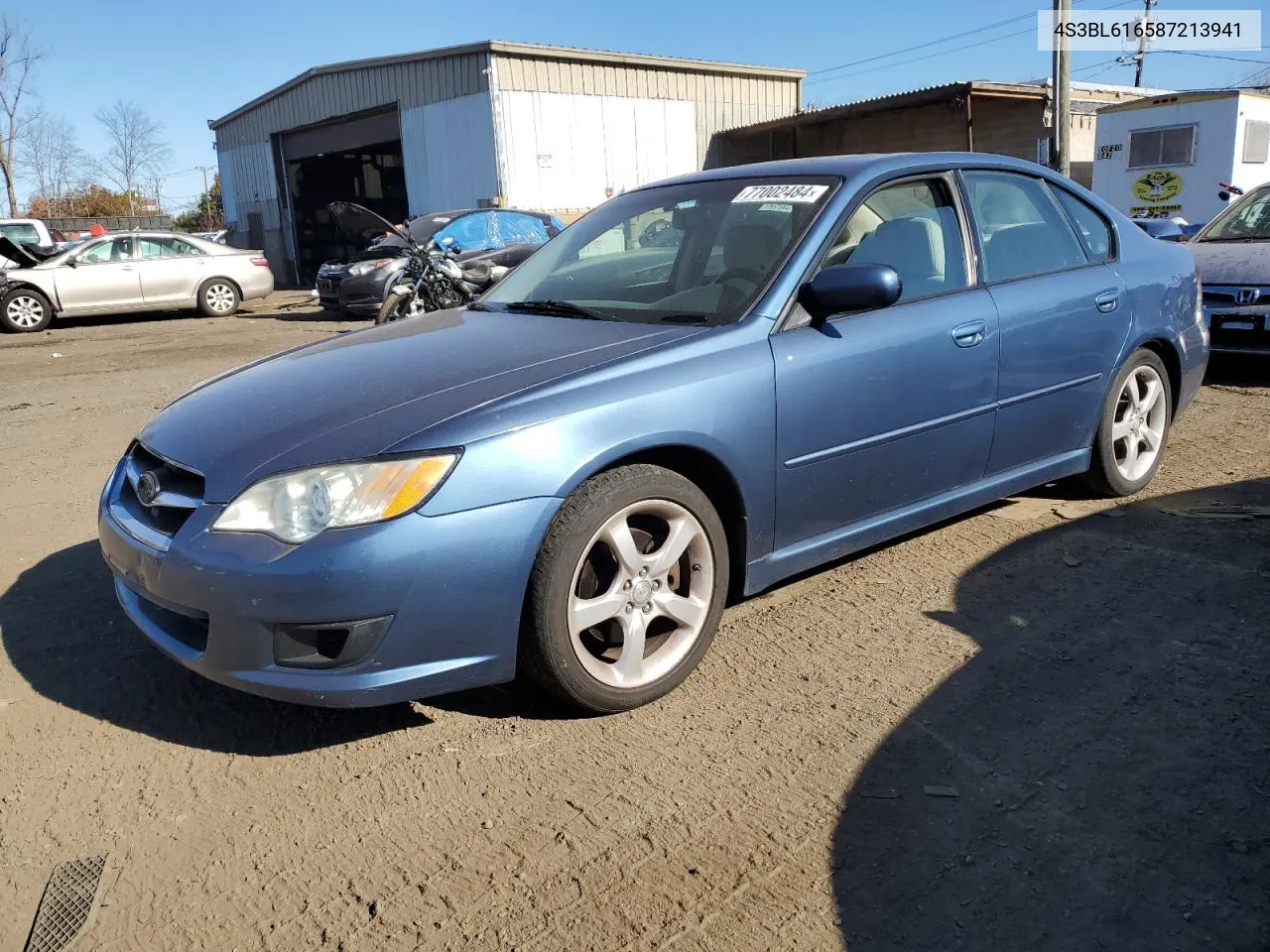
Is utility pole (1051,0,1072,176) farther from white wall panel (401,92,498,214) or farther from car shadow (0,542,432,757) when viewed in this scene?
car shadow (0,542,432,757)

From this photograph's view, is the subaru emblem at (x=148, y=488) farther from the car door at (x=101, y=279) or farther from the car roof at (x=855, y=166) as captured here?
the car door at (x=101, y=279)

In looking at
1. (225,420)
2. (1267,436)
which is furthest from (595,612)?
(1267,436)

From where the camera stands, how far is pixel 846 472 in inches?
134

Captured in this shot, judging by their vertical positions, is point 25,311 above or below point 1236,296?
below

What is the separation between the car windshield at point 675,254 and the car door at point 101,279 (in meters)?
13.4

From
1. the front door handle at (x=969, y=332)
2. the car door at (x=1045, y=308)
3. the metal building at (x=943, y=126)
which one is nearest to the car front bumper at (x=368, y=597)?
the front door handle at (x=969, y=332)

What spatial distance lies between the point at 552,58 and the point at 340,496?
20609 mm

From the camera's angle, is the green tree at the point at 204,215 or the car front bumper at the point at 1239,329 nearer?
the car front bumper at the point at 1239,329

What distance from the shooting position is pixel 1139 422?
15.6 feet

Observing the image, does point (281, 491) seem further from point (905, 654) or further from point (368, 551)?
point (905, 654)

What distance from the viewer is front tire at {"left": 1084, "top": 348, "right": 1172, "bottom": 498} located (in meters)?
4.52

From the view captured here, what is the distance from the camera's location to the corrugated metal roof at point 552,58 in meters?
20.5

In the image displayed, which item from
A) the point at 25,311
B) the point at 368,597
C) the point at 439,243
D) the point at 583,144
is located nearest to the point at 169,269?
the point at 25,311

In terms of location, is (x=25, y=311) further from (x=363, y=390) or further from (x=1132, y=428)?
(x=1132, y=428)
